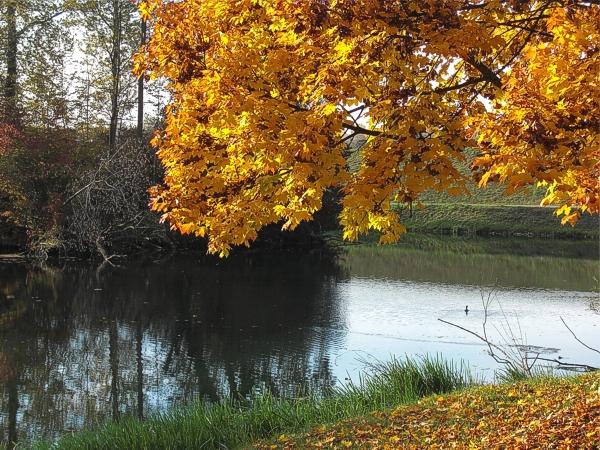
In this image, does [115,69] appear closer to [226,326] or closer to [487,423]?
[226,326]

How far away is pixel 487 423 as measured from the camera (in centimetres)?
566

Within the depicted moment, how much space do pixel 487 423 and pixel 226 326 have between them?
1046cm

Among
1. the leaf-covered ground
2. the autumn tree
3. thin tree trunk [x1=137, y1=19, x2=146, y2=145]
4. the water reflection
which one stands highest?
thin tree trunk [x1=137, y1=19, x2=146, y2=145]

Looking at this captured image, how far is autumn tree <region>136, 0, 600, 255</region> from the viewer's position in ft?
14.0

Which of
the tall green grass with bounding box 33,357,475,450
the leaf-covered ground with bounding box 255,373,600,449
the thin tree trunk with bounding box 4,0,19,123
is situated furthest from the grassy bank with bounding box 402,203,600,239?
the leaf-covered ground with bounding box 255,373,600,449

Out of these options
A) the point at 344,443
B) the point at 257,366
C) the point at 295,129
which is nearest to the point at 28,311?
the point at 257,366

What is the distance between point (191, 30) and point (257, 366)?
7915 millimetres

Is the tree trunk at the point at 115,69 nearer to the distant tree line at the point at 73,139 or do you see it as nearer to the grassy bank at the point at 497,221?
the distant tree line at the point at 73,139

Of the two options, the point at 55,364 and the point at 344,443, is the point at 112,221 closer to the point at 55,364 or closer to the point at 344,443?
the point at 55,364

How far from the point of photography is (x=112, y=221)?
2677 centimetres

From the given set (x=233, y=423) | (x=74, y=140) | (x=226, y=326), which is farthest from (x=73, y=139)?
(x=233, y=423)

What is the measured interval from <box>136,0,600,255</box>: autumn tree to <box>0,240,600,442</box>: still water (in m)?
5.53

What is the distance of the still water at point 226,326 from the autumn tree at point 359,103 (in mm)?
5531

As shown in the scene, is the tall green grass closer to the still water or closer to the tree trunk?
the still water
